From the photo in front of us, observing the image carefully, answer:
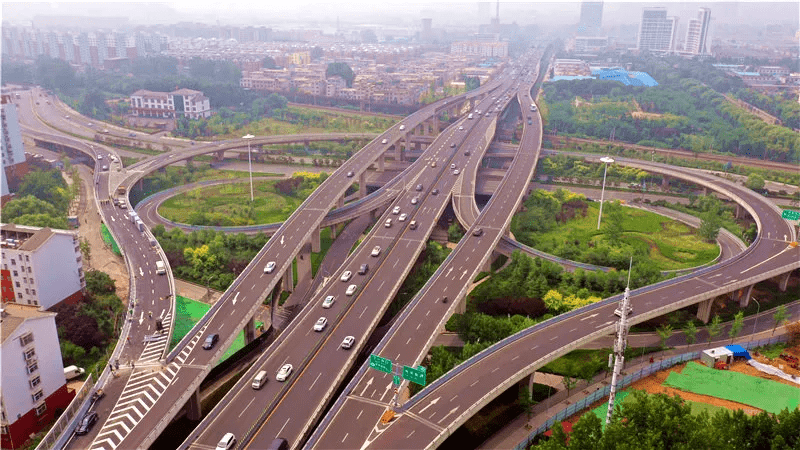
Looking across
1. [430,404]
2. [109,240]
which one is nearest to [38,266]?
[109,240]

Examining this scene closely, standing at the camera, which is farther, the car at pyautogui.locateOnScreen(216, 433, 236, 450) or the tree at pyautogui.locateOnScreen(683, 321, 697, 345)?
the tree at pyautogui.locateOnScreen(683, 321, 697, 345)

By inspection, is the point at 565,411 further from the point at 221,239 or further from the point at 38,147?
the point at 38,147

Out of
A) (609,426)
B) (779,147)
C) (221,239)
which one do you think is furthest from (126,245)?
(779,147)

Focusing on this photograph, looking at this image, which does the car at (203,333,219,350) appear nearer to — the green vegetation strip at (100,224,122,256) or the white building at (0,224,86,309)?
the white building at (0,224,86,309)

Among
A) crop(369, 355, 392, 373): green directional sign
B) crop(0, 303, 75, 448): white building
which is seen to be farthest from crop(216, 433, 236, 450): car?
crop(0, 303, 75, 448): white building

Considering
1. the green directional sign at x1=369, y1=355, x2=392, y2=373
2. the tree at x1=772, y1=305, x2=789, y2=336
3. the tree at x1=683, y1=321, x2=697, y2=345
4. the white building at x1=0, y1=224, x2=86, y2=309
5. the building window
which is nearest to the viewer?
the green directional sign at x1=369, y1=355, x2=392, y2=373

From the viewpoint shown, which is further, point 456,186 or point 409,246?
point 456,186
